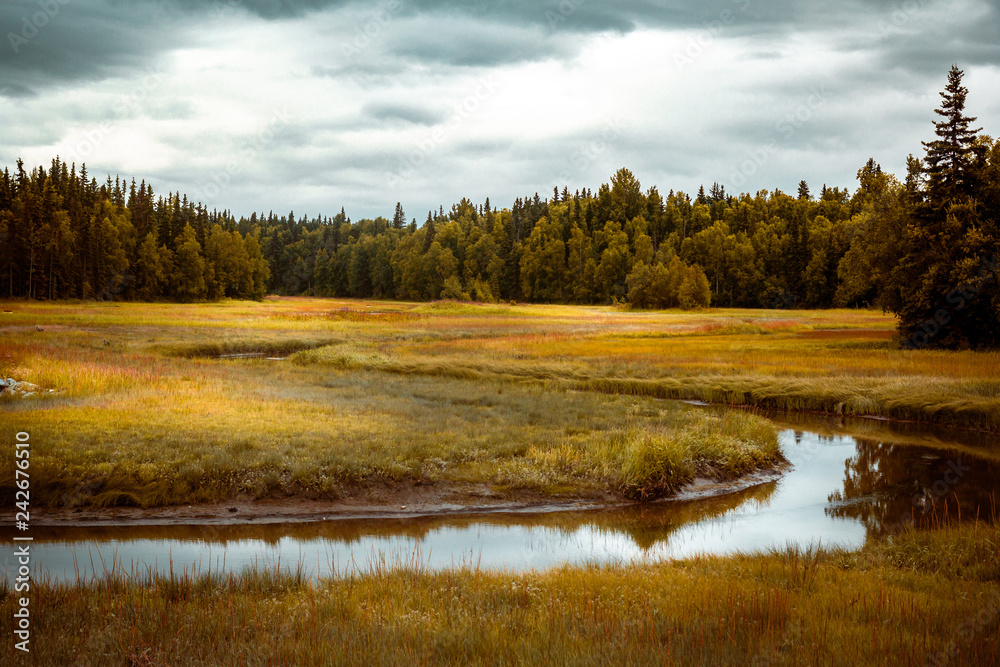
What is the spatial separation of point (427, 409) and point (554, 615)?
53.1ft

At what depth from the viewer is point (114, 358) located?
33.2m

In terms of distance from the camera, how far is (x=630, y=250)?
154125 millimetres

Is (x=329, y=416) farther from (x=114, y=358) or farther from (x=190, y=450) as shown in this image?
(x=114, y=358)

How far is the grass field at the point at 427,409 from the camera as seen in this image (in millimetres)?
15228

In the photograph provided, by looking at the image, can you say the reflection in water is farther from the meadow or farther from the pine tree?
the pine tree

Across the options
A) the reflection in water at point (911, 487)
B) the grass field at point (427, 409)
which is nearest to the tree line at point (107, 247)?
the grass field at point (427, 409)

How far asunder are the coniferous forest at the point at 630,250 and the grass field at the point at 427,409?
23.1 ft

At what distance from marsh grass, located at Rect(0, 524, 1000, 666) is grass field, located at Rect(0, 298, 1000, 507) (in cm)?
609

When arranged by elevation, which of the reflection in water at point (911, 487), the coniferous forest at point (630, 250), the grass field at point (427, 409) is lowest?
the reflection in water at point (911, 487)

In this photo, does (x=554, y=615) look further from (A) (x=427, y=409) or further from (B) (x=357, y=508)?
(A) (x=427, y=409)

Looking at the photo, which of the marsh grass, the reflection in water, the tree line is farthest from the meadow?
the tree line

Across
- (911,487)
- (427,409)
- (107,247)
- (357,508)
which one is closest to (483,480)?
(357,508)

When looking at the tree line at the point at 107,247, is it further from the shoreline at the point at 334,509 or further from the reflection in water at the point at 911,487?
the reflection in water at the point at 911,487

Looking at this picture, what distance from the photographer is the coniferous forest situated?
4256 cm
